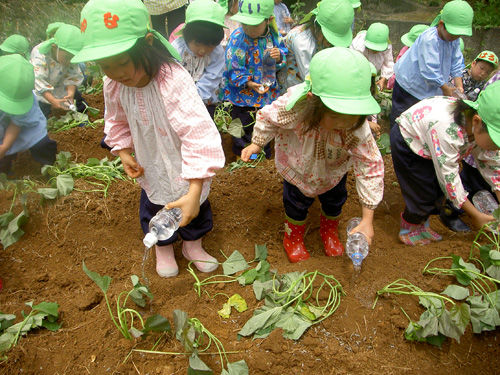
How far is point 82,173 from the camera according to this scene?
9.73 feet

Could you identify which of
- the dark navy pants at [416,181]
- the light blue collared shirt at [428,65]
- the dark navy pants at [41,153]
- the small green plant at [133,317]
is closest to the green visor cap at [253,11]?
the light blue collared shirt at [428,65]

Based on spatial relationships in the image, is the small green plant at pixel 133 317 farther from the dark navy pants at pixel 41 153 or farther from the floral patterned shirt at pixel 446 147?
the dark navy pants at pixel 41 153

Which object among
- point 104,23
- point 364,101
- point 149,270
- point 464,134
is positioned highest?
point 104,23

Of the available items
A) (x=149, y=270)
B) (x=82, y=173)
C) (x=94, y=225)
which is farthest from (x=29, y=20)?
(x=149, y=270)

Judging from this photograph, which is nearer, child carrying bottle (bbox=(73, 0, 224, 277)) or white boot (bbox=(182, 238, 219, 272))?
child carrying bottle (bbox=(73, 0, 224, 277))

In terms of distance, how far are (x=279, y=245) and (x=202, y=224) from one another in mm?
705

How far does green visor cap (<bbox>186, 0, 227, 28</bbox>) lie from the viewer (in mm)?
3070

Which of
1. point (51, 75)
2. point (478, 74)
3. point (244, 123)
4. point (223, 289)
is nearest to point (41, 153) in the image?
point (51, 75)

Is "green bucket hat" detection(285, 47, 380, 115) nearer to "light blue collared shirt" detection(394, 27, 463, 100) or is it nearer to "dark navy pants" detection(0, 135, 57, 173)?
"light blue collared shirt" detection(394, 27, 463, 100)

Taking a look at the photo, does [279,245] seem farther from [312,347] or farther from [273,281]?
[312,347]

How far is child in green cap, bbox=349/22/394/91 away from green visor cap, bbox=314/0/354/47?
1186 millimetres

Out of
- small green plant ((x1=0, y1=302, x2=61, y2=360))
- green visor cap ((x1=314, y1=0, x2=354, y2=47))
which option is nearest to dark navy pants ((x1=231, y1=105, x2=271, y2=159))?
green visor cap ((x1=314, y1=0, x2=354, y2=47))

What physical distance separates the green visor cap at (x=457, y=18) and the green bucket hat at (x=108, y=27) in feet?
10.3

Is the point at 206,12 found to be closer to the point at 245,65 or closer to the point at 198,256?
the point at 245,65
